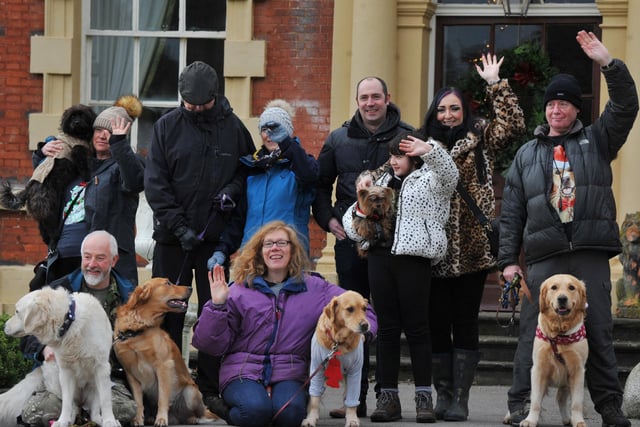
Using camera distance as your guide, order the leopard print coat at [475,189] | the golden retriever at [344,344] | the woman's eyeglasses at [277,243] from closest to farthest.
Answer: the golden retriever at [344,344], the woman's eyeglasses at [277,243], the leopard print coat at [475,189]

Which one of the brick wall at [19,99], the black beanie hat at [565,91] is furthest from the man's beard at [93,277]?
the brick wall at [19,99]

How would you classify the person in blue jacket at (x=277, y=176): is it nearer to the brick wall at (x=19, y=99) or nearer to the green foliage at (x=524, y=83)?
the green foliage at (x=524, y=83)

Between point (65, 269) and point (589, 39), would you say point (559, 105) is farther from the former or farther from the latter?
point (65, 269)

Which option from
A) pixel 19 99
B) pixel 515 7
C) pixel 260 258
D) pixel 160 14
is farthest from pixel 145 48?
pixel 260 258

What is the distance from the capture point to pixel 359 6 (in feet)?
41.0

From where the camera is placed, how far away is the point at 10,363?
10.4 meters

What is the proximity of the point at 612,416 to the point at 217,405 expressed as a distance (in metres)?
2.37

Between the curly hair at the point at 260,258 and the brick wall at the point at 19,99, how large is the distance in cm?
521

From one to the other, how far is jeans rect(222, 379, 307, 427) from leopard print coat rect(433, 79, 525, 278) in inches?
46.6

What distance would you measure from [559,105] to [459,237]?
103 centimetres

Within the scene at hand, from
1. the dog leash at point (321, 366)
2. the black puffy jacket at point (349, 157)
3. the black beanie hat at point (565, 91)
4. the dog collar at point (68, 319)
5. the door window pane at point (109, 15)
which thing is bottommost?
the dog leash at point (321, 366)

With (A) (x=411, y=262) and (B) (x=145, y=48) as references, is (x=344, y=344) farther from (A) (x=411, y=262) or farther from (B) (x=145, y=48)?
(B) (x=145, y=48)

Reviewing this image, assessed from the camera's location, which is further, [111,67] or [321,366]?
[111,67]

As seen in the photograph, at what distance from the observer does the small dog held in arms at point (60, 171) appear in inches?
359
